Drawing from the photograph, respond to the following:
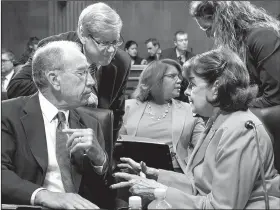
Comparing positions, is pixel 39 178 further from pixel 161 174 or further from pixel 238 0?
pixel 238 0

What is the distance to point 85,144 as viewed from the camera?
6.21 ft

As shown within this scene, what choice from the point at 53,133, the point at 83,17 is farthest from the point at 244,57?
the point at 53,133

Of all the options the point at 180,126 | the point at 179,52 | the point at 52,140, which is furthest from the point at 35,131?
the point at 179,52

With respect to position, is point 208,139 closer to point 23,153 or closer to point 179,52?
point 23,153

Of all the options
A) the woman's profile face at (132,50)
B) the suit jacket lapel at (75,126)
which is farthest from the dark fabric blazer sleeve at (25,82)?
the woman's profile face at (132,50)

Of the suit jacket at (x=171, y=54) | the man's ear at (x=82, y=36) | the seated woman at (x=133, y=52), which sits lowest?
the seated woman at (x=133, y=52)

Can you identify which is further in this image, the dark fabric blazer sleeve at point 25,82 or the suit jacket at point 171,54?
the suit jacket at point 171,54

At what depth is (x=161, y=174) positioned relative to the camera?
87.0 inches

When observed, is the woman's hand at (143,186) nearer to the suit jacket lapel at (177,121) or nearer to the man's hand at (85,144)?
the man's hand at (85,144)

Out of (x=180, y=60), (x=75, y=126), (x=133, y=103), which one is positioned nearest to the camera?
(x=75, y=126)

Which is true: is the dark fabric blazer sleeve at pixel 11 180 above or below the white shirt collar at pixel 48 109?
below

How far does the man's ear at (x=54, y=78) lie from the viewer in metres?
2.01

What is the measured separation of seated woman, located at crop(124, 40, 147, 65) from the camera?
646cm

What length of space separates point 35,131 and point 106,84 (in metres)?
Result: 0.83
